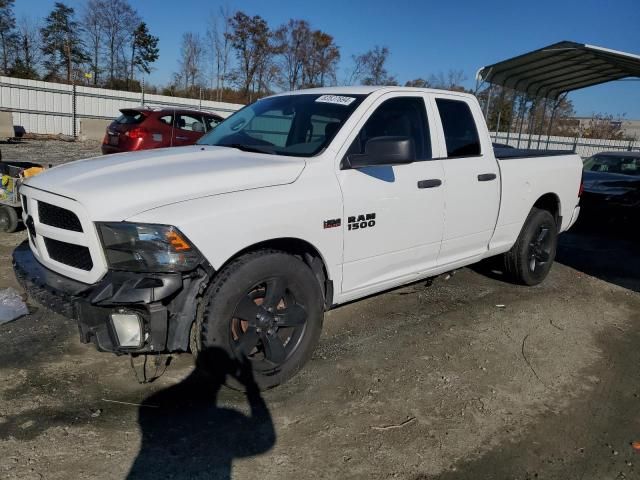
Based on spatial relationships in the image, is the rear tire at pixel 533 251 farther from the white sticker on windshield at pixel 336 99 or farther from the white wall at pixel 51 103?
the white wall at pixel 51 103

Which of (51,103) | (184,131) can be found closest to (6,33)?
(51,103)

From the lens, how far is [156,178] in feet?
9.44

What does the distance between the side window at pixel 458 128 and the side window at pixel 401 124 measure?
0.81 ft

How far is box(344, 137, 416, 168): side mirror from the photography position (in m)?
3.28

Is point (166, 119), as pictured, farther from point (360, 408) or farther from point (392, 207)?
point (360, 408)

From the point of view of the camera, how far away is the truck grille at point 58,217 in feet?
9.20

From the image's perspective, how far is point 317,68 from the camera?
40.3 m

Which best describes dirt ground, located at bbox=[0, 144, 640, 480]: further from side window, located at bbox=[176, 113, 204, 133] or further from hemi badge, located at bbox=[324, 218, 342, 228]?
side window, located at bbox=[176, 113, 204, 133]

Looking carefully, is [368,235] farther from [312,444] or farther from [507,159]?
[507,159]

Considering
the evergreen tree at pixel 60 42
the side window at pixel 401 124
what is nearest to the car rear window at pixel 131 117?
the side window at pixel 401 124

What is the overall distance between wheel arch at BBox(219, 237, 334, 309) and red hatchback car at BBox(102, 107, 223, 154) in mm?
8809

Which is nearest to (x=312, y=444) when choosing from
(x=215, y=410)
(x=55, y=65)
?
(x=215, y=410)

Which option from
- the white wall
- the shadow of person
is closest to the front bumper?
the shadow of person

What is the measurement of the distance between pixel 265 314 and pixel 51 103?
24.4 meters
